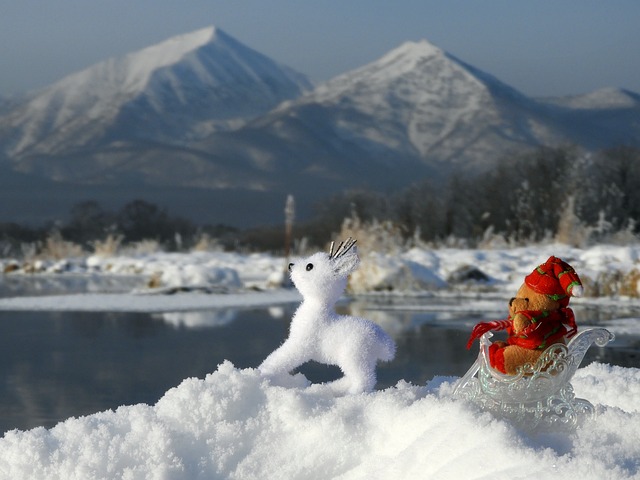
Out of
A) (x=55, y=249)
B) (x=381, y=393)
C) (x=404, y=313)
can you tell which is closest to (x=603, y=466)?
(x=381, y=393)

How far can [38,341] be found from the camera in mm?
11898

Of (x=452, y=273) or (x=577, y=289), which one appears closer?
(x=577, y=289)

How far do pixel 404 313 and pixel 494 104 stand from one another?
500 feet

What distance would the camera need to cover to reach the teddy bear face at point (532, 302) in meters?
5.30

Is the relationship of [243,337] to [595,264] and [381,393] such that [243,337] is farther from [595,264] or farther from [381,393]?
[595,264]

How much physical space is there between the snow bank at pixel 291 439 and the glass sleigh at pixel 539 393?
0.12 meters

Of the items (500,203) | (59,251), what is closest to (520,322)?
(59,251)

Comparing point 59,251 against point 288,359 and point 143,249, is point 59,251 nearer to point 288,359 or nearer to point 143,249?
point 143,249

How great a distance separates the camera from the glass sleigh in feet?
16.9

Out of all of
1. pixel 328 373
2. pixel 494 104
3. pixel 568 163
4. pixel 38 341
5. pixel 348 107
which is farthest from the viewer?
pixel 348 107

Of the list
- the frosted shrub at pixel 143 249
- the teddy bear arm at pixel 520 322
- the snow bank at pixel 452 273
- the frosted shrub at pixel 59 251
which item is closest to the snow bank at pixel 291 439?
the teddy bear arm at pixel 520 322

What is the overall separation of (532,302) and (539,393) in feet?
1.44

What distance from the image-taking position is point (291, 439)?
5164 mm

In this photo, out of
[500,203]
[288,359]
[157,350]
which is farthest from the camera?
[500,203]
